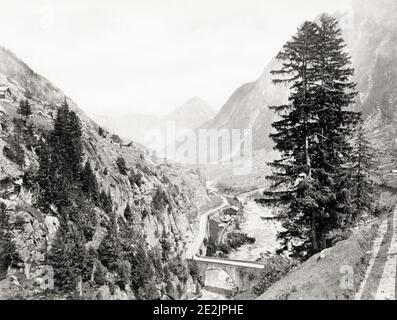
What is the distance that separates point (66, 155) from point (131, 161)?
3156 centimetres

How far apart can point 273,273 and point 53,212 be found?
2739cm

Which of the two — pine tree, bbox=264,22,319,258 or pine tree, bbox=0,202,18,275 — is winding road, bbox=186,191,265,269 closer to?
pine tree, bbox=264,22,319,258

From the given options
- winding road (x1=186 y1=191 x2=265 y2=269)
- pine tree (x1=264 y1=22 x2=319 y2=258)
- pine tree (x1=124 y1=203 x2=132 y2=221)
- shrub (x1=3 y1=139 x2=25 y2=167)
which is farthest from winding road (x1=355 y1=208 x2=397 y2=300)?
pine tree (x1=124 y1=203 x2=132 y2=221)

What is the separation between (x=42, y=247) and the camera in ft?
117

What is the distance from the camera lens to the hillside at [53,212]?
34281mm

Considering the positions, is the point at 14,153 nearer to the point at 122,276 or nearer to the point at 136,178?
the point at 122,276

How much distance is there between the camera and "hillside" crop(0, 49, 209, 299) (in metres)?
34.3

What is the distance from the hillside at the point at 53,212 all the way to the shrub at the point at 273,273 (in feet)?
67.1

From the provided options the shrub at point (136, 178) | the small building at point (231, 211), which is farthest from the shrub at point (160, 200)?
the small building at point (231, 211)

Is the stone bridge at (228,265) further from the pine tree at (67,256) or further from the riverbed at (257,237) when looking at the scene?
the pine tree at (67,256)

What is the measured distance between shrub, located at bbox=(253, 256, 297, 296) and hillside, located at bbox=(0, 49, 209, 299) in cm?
2045

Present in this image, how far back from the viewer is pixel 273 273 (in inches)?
914
